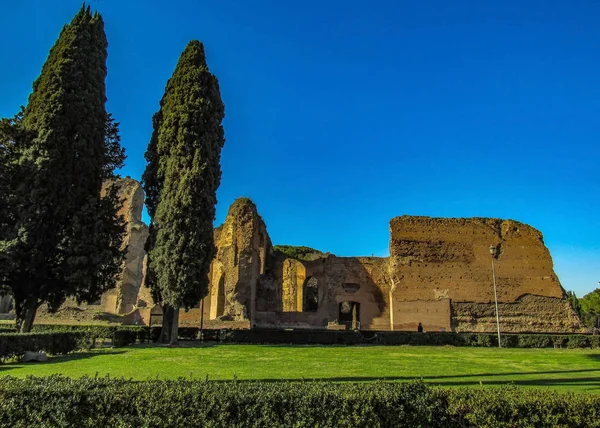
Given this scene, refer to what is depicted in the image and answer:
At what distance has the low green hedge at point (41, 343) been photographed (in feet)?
40.4

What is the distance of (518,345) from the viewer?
23719 millimetres

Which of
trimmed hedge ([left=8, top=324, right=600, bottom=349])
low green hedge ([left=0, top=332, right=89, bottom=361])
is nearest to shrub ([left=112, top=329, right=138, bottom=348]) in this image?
trimmed hedge ([left=8, top=324, right=600, bottom=349])

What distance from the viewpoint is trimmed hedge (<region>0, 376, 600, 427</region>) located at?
5.31 metres

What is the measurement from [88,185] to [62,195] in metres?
1.38

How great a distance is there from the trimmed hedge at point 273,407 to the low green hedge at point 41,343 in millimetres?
7803

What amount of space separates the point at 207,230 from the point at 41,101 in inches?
351

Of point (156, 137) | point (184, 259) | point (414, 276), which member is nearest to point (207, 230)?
point (184, 259)

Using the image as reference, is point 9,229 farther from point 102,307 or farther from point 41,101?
point 102,307

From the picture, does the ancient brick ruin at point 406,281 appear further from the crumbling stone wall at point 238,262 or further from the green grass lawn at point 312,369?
the green grass lawn at point 312,369

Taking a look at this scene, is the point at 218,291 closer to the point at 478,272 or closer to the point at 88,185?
the point at 88,185

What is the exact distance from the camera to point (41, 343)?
1362 cm

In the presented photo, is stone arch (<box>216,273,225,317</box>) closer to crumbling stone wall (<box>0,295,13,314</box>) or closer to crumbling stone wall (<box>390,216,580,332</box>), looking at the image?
crumbling stone wall (<box>390,216,580,332</box>)

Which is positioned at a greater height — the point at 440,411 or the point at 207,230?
the point at 207,230

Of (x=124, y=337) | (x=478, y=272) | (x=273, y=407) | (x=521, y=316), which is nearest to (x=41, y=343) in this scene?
(x=124, y=337)
